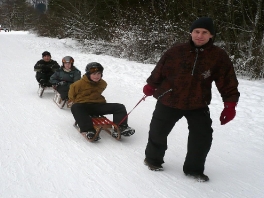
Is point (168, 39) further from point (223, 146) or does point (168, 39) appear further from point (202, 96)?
point (202, 96)

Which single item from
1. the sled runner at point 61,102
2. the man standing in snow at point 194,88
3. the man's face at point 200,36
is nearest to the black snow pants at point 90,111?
the sled runner at point 61,102

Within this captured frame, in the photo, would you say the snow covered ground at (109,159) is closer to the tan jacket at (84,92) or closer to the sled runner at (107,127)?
the sled runner at (107,127)

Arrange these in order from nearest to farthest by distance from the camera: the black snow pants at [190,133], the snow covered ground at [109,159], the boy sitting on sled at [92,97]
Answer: the snow covered ground at [109,159]
the black snow pants at [190,133]
the boy sitting on sled at [92,97]

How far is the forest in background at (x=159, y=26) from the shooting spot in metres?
9.57

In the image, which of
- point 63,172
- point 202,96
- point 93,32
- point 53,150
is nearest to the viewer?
point 202,96

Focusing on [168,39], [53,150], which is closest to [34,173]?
[53,150]

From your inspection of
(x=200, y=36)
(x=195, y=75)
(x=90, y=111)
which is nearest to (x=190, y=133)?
(x=195, y=75)

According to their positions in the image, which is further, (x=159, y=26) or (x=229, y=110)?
(x=159, y=26)

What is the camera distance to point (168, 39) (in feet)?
40.2

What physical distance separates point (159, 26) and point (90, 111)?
9.46 metres

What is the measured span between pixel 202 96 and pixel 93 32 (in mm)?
15180

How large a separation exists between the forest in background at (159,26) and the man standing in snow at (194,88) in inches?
259

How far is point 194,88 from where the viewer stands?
2.71 metres

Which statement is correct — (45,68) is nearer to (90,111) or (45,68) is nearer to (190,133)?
(90,111)
